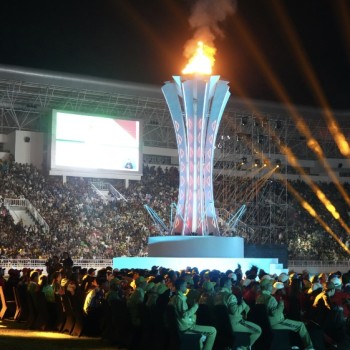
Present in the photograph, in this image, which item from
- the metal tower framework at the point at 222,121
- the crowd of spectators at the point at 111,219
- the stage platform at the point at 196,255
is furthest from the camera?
the metal tower framework at the point at 222,121

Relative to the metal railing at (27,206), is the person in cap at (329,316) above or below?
below

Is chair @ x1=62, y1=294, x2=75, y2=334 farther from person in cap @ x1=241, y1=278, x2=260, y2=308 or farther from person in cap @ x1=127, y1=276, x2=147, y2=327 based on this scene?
person in cap @ x1=241, y1=278, x2=260, y2=308

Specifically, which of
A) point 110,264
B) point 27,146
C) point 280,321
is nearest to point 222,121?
point 27,146

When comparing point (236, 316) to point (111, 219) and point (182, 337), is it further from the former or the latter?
point (111, 219)

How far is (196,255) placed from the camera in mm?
29219

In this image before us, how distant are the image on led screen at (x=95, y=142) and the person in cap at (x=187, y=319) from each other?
34.2m

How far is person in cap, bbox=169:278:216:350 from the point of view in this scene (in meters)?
12.0

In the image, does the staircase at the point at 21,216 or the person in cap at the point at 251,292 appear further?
the staircase at the point at 21,216

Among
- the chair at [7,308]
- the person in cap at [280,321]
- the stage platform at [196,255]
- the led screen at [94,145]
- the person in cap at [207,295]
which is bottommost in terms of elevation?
the chair at [7,308]

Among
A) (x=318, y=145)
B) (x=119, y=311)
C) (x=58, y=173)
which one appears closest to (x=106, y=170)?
(x=58, y=173)

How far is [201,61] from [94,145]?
1722 centimetres

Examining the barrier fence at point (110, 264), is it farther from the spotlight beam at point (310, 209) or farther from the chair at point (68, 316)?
the chair at point (68, 316)

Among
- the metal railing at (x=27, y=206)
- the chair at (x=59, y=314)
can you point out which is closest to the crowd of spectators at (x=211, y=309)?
the chair at (x=59, y=314)

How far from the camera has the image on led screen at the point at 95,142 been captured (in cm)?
4569
